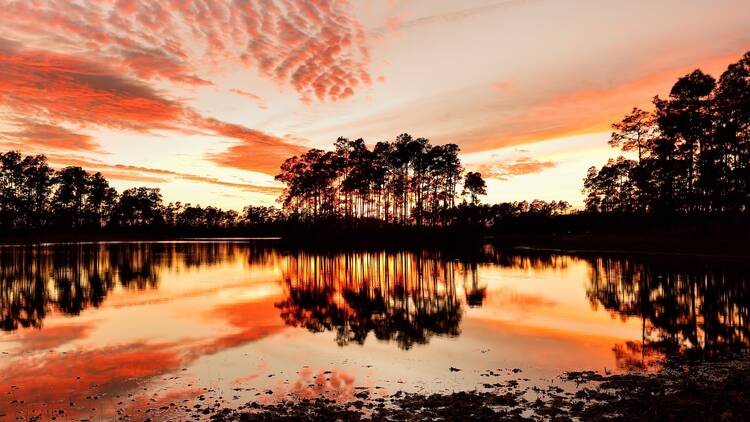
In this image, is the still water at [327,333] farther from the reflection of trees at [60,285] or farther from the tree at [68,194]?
the tree at [68,194]

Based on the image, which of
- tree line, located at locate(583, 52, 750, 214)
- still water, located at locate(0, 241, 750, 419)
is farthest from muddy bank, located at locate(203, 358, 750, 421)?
tree line, located at locate(583, 52, 750, 214)

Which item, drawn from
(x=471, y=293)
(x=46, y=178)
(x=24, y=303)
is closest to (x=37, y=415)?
(x=24, y=303)

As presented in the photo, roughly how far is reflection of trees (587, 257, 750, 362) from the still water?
4.1 inches

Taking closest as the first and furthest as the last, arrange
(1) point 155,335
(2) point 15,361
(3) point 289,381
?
(3) point 289,381
(2) point 15,361
(1) point 155,335

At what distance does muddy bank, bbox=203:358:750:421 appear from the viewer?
28.6 feet

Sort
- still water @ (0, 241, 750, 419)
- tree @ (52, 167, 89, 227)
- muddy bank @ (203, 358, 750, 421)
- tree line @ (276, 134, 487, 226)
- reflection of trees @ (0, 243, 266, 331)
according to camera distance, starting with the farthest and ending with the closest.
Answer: tree @ (52, 167, 89, 227) < tree line @ (276, 134, 487, 226) < reflection of trees @ (0, 243, 266, 331) < still water @ (0, 241, 750, 419) < muddy bank @ (203, 358, 750, 421)

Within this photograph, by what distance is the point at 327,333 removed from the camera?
17578 millimetres

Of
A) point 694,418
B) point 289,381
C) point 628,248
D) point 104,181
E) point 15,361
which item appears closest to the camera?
point 694,418

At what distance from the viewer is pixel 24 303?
24000mm

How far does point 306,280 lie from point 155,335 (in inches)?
693

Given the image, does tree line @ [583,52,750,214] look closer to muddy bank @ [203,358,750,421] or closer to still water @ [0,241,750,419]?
still water @ [0,241,750,419]

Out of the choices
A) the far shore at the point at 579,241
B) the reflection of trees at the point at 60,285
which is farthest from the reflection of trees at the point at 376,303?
the far shore at the point at 579,241

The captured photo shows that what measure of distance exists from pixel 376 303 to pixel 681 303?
14440mm

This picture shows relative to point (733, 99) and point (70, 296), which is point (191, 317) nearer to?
point (70, 296)
